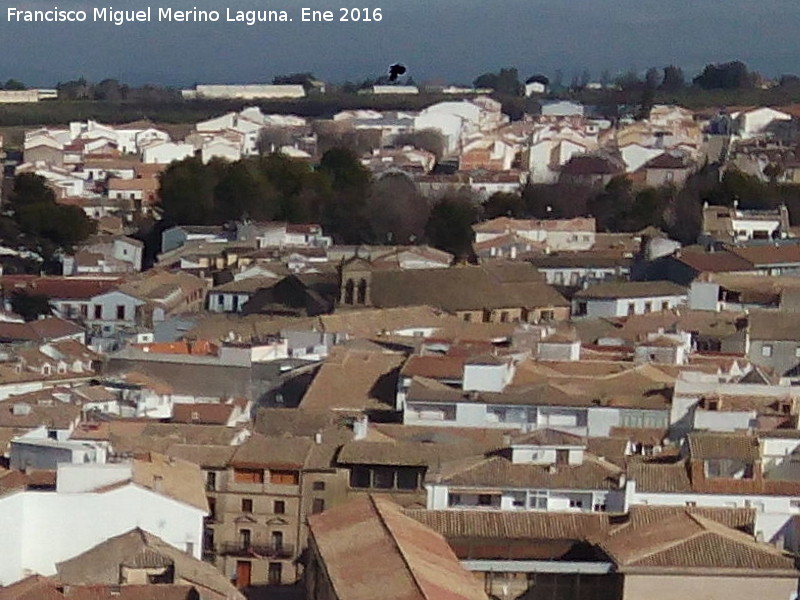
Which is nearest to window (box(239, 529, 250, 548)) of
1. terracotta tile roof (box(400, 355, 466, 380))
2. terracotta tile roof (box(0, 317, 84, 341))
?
terracotta tile roof (box(400, 355, 466, 380))

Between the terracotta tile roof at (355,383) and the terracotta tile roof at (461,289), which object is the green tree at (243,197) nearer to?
the terracotta tile roof at (461,289)

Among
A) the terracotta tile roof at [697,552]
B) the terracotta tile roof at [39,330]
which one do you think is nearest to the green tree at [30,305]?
the terracotta tile roof at [39,330]

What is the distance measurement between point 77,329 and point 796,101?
46440 mm

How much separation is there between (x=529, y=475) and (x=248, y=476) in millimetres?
2179

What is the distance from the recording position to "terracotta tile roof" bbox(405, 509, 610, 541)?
1438 cm

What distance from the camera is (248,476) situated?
16359 mm

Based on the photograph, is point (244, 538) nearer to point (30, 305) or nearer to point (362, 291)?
point (362, 291)

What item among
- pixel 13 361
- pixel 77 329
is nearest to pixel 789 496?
pixel 13 361

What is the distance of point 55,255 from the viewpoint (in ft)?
116

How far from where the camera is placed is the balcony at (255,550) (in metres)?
16.0

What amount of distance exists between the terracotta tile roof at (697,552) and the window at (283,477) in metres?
3.32

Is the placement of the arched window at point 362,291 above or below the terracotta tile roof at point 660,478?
below

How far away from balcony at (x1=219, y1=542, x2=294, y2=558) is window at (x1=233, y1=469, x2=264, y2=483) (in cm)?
51

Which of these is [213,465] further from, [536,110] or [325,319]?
[536,110]
